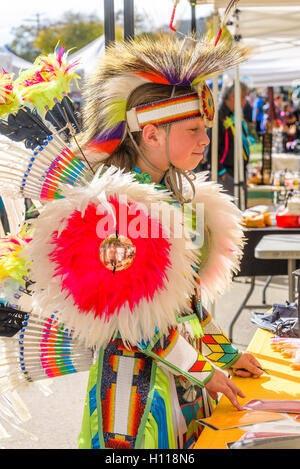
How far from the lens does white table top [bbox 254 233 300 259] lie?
131 inches

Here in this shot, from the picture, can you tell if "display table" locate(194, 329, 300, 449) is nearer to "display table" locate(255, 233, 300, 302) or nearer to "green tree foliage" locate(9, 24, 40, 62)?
"display table" locate(255, 233, 300, 302)

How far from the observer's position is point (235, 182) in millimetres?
6047

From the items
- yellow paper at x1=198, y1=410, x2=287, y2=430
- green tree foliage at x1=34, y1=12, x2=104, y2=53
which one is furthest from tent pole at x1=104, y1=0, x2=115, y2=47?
green tree foliage at x1=34, y1=12, x2=104, y2=53

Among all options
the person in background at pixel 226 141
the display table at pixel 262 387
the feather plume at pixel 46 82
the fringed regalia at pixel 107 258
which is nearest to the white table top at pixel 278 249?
the display table at pixel 262 387

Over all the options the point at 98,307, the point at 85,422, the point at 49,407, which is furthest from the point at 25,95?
the point at 49,407

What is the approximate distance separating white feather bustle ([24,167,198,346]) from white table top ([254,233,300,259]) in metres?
2.12

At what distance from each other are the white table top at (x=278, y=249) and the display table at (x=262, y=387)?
4.82 ft

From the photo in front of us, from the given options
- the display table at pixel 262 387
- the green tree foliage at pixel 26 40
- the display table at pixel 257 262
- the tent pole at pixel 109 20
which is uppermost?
the green tree foliage at pixel 26 40

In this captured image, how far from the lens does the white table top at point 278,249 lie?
334 cm

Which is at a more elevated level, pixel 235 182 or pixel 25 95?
pixel 25 95

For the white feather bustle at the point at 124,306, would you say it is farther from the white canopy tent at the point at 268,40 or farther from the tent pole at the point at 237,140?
the tent pole at the point at 237,140

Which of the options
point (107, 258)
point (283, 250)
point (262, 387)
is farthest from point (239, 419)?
point (283, 250)
